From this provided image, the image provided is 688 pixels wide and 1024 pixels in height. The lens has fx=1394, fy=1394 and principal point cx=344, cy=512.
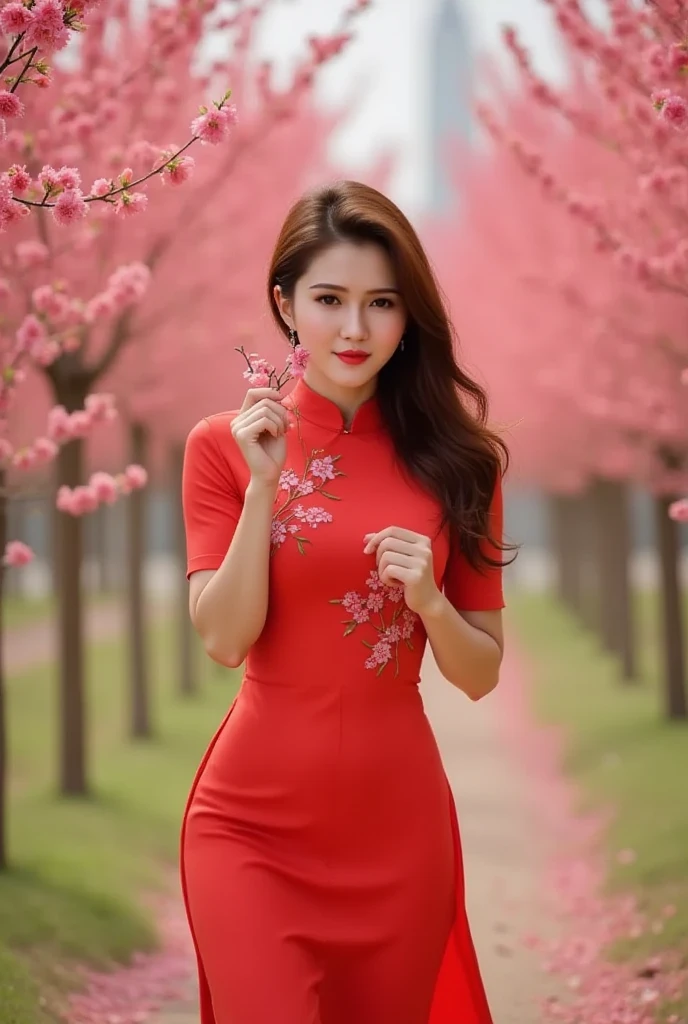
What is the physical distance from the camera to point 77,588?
7719 mm

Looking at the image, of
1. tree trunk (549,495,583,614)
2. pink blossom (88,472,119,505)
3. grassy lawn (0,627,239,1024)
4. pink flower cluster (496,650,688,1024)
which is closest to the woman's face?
grassy lawn (0,627,239,1024)

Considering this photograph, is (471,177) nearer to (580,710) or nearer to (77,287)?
(580,710)

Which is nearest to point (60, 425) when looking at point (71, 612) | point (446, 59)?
point (71, 612)

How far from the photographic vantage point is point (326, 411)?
2826mm

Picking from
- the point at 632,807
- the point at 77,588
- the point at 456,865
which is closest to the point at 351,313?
the point at 456,865

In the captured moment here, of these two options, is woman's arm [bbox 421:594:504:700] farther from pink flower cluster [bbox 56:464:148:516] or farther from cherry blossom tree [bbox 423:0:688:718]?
pink flower cluster [bbox 56:464:148:516]

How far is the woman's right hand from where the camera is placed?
8.26 feet

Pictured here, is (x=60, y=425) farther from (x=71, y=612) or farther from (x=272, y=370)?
(x=272, y=370)

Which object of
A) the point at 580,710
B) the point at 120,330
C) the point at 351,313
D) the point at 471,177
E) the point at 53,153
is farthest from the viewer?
the point at 471,177

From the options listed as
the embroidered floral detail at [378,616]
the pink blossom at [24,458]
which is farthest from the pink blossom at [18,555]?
the embroidered floral detail at [378,616]

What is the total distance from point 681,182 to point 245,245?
566 cm

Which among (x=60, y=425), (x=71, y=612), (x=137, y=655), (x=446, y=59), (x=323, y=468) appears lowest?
(x=137, y=655)

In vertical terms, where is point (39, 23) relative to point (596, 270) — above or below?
below

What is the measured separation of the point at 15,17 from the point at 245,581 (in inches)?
48.7
